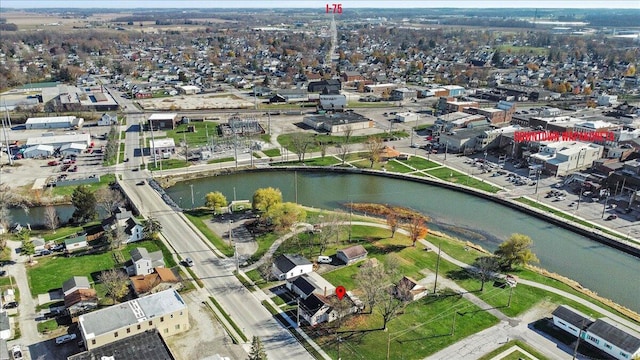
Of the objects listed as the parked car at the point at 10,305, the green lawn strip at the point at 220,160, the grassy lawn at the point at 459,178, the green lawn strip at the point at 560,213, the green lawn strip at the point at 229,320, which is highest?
the green lawn strip at the point at 220,160

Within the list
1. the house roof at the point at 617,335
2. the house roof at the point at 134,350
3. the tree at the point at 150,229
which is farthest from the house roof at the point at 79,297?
the house roof at the point at 617,335

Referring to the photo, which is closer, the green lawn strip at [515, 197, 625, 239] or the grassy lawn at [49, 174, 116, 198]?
the green lawn strip at [515, 197, 625, 239]

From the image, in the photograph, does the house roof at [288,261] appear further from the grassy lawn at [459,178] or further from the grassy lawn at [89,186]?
the grassy lawn at [89,186]

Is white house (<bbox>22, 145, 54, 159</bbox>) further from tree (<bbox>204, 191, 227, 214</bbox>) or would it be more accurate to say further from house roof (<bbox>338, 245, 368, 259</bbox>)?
house roof (<bbox>338, 245, 368, 259</bbox>)

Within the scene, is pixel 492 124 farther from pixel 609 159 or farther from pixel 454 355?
pixel 454 355

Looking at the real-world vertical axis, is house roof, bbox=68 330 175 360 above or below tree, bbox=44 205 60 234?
above

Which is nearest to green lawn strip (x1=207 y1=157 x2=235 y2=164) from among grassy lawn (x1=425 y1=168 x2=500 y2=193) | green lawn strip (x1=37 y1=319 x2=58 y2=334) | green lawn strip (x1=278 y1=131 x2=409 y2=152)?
green lawn strip (x1=278 y1=131 x2=409 y2=152)
